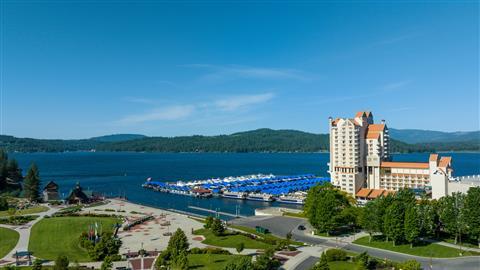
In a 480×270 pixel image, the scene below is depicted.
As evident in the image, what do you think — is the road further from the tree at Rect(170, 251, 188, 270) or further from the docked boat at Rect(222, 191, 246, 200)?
the docked boat at Rect(222, 191, 246, 200)

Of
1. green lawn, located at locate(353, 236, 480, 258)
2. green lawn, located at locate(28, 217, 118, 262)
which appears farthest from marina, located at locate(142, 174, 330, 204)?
green lawn, located at locate(28, 217, 118, 262)

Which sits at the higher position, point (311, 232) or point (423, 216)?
point (423, 216)

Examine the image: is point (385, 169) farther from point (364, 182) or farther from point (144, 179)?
point (144, 179)

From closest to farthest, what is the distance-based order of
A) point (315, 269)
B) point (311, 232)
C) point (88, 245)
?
1. point (315, 269)
2. point (88, 245)
3. point (311, 232)

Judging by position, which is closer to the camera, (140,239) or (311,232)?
(140,239)

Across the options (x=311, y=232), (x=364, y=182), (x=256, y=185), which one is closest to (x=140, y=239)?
(x=311, y=232)

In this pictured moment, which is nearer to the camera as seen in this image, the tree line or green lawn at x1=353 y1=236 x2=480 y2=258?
green lawn at x1=353 y1=236 x2=480 y2=258

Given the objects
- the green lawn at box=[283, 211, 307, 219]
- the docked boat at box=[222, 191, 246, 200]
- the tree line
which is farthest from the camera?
the docked boat at box=[222, 191, 246, 200]
